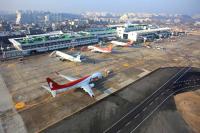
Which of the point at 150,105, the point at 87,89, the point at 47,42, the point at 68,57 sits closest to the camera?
the point at 150,105

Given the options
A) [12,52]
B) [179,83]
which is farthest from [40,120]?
[12,52]

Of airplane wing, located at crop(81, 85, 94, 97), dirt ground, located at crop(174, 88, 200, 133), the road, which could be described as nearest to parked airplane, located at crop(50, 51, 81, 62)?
airplane wing, located at crop(81, 85, 94, 97)

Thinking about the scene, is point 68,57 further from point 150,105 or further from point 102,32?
point 102,32

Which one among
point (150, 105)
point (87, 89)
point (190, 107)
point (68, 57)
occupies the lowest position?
point (190, 107)

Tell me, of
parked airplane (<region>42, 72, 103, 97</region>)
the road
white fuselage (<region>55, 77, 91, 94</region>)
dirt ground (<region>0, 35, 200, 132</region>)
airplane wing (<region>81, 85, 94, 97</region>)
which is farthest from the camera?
airplane wing (<region>81, 85, 94, 97</region>)

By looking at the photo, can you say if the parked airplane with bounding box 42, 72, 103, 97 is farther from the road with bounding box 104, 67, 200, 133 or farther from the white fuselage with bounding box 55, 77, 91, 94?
the road with bounding box 104, 67, 200, 133

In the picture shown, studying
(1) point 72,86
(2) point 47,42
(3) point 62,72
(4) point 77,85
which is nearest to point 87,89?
(4) point 77,85

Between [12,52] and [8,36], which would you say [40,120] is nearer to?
[12,52]

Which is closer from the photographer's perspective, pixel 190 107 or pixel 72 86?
pixel 190 107

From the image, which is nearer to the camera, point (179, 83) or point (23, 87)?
point (23, 87)
